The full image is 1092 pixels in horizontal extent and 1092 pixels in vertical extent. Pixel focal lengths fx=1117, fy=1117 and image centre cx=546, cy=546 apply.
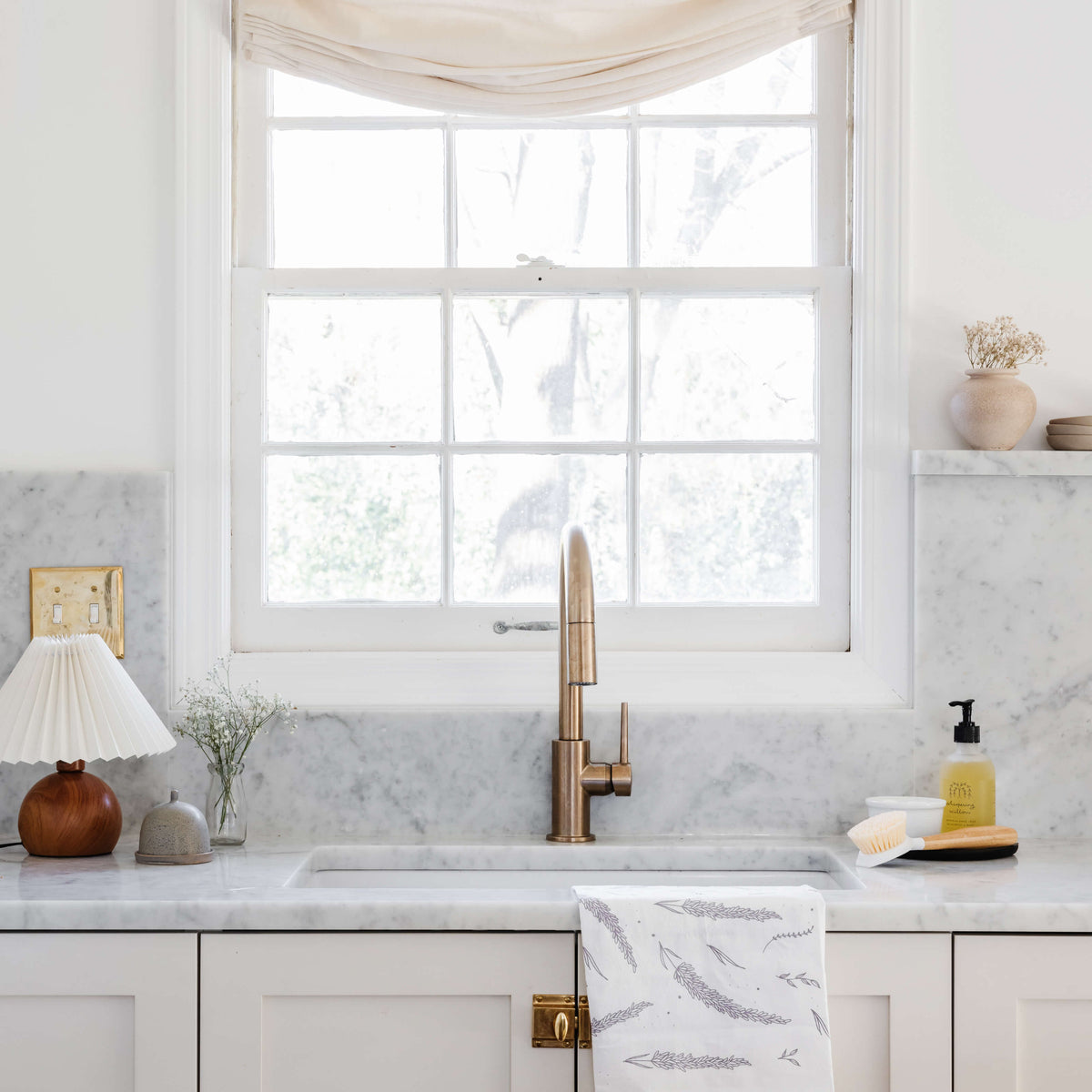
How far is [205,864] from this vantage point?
157cm

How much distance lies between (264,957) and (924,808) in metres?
0.95

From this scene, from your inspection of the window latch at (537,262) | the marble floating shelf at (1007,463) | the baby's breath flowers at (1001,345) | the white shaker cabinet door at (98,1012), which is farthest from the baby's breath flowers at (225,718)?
the baby's breath flowers at (1001,345)

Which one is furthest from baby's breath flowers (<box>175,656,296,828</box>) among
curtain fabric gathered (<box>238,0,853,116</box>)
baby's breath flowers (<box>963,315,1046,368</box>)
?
baby's breath flowers (<box>963,315,1046,368</box>)

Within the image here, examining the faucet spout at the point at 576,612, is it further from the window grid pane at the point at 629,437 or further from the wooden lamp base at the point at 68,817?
the wooden lamp base at the point at 68,817

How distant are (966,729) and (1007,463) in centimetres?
44

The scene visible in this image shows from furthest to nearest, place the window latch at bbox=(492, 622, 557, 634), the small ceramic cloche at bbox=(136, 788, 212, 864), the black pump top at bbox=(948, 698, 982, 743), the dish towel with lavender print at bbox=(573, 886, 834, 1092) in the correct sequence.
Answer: the window latch at bbox=(492, 622, 557, 634) → the black pump top at bbox=(948, 698, 982, 743) → the small ceramic cloche at bbox=(136, 788, 212, 864) → the dish towel with lavender print at bbox=(573, 886, 834, 1092)

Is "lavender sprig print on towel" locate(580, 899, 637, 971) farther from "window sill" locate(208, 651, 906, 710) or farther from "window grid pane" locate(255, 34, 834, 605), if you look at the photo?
"window grid pane" locate(255, 34, 834, 605)

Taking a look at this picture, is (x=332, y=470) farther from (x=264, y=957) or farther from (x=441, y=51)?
(x=264, y=957)

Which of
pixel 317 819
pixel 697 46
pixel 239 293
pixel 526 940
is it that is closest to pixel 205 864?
pixel 317 819

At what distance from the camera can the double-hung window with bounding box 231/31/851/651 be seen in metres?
1.92

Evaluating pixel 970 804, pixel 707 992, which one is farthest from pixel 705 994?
pixel 970 804

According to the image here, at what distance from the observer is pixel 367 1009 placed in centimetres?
135

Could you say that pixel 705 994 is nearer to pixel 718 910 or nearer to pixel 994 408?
pixel 718 910

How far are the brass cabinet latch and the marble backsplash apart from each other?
47 centimetres
